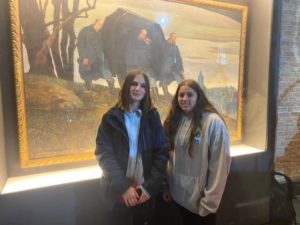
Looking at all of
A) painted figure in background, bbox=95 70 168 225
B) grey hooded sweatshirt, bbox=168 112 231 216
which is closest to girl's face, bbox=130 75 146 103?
painted figure in background, bbox=95 70 168 225

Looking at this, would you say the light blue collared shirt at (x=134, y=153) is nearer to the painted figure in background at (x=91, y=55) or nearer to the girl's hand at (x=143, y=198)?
the girl's hand at (x=143, y=198)

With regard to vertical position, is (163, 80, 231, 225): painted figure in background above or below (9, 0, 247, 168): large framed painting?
below

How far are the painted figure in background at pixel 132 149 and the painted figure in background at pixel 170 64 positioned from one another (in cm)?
95

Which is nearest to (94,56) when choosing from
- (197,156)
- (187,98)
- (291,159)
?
(187,98)

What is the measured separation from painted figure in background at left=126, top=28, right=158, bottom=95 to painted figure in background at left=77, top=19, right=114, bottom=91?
256mm

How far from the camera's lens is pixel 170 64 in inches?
102

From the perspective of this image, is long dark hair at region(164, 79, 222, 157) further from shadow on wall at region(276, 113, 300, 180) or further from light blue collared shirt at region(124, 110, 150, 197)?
shadow on wall at region(276, 113, 300, 180)

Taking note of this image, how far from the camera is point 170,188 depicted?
1.92 m

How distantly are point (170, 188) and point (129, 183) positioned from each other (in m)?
0.48

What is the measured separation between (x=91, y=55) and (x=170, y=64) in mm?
821

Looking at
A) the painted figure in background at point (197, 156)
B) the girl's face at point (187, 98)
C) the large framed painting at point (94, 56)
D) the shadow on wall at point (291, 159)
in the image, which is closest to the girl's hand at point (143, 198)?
the painted figure in background at point (197, 156)

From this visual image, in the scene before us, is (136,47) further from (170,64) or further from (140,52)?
(170,64)

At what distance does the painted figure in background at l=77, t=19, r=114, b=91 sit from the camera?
2143 mm

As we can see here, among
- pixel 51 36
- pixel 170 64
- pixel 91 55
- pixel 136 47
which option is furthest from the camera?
pixel 170 64
